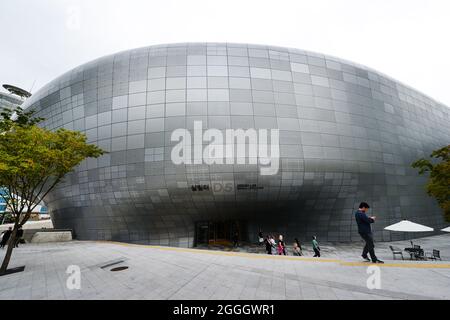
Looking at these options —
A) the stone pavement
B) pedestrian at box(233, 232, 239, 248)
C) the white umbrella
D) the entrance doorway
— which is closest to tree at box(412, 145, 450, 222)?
the white umbrella

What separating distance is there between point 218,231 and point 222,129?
10913mm

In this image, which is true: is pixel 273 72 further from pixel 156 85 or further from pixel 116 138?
pixel 116 138

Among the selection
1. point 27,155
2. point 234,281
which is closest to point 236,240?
point 234,281

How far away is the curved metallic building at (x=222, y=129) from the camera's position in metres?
20.0

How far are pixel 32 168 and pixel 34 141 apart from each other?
139cm

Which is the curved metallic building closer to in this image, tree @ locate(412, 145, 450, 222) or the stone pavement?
tree @ locate(412, 145, 450, 222)

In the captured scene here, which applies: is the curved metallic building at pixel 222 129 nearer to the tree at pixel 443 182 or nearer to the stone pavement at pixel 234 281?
the tree at pixel 443 182

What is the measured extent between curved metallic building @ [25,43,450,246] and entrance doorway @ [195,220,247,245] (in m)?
0.11

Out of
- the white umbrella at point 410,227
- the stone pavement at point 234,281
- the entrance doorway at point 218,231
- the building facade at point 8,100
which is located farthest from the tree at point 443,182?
the building facade at point 8,100

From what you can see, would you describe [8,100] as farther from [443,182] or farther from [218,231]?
[443,182]

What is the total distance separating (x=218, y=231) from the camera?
21.9 metres

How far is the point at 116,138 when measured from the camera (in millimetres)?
21047
